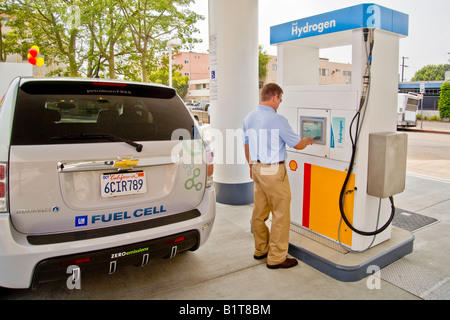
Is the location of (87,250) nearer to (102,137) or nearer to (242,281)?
(102,137)

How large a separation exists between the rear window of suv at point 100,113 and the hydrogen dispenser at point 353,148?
1.41 meters

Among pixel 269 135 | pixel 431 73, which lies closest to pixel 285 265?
pixel 269 135

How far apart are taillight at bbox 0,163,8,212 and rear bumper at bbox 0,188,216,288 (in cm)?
7

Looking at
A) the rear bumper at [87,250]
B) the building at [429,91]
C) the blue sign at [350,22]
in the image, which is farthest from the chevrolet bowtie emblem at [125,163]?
the building at [429,91]

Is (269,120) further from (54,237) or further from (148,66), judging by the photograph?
(148,66)

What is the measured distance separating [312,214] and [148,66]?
1724cm

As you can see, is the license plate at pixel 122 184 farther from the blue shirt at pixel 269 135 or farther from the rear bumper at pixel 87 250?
the blue shirt at pixel 269 135

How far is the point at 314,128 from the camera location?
3.71m

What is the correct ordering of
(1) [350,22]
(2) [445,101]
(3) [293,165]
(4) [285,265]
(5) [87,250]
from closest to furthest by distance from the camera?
(5) [87,250] < (1) [350,22] < (4) [285,265] < (3) [293,165] < (2) [445,101]

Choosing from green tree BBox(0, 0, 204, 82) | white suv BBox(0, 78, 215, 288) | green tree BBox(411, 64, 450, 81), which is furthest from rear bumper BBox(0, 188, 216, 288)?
green tree BBox(411, 64, 450, 81)

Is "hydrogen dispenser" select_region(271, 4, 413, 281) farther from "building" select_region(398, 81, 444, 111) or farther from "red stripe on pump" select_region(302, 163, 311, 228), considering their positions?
"building" select_region(398, 81, 444, 111)

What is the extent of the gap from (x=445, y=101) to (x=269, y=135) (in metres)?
29.8
